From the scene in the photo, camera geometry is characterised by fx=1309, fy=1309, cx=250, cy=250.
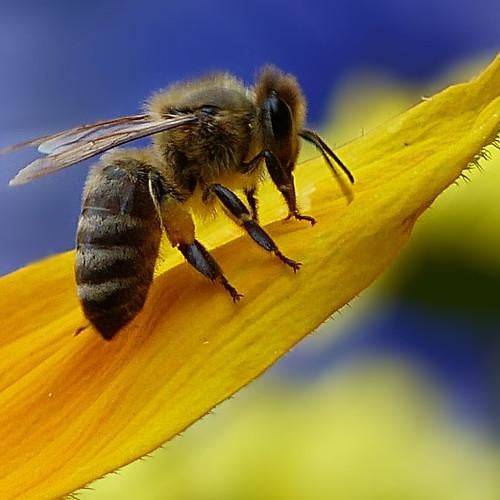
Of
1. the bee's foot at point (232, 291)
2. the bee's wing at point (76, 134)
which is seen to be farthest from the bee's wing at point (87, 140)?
the bee's foot at point (232, 291)

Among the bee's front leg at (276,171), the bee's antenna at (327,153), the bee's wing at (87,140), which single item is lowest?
the bee's front leg at (276,171)

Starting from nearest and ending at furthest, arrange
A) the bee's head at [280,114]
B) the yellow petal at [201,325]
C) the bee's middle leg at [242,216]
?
the yellow petal at [201,325] → the bee's middle leg at [242,216] → the bee's head at [280,114]

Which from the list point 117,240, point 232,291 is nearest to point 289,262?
point 232,291

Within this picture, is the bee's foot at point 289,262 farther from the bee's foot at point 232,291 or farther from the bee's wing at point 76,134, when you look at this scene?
the bee's wing at point 76,134

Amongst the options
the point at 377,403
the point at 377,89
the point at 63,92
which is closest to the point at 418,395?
the point at 377,403

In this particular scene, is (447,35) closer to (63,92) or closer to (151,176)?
(63,92)

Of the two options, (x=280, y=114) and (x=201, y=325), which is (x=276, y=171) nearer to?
(x=280, y=114)

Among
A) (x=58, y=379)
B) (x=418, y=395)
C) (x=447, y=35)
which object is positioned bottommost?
(x=418, y=395)

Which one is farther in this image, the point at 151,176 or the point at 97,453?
the point at 151,176
